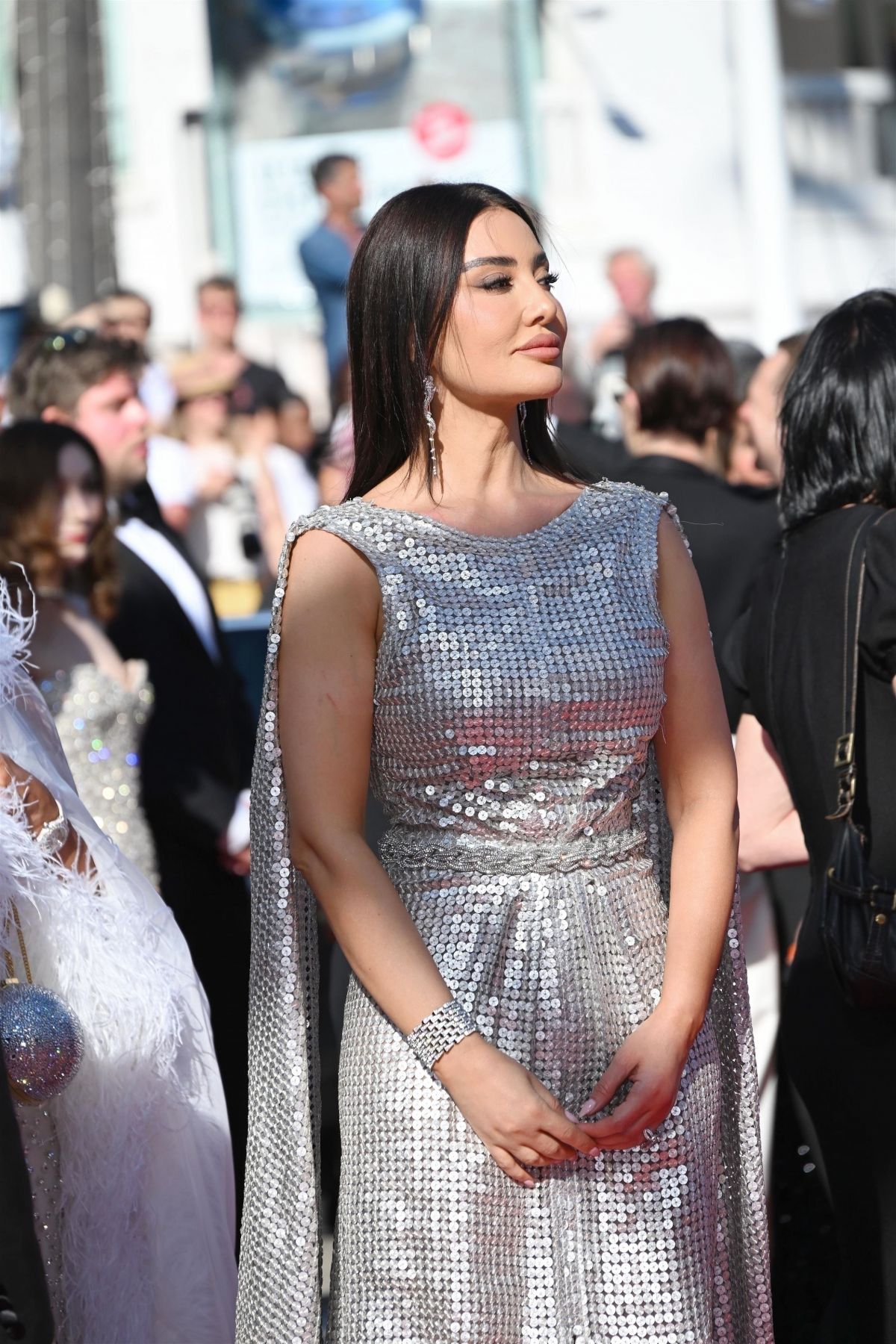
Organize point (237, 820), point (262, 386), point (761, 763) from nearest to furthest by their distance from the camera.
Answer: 1. point (761, 763)
2. point (237, 820)
3. point (262, 386)

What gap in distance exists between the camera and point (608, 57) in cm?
1518

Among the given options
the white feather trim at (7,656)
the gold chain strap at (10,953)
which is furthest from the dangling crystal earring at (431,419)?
the gold chain strap at (10,953)

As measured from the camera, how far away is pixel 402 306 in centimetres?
249

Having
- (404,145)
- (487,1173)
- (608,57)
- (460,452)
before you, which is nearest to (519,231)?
(460,452)

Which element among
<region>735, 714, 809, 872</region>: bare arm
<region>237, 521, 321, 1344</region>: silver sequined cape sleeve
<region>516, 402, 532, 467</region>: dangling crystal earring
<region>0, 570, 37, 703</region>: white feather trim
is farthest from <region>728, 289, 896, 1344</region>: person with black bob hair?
<region>0, 570, 37, 703</region>: white feather trim

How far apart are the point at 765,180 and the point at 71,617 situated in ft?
19.9

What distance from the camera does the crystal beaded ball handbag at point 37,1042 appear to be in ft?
8.15

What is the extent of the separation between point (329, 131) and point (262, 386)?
5917 mm

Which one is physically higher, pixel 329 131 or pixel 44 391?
pixel 329 131

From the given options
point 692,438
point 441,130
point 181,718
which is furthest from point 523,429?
point 441,130

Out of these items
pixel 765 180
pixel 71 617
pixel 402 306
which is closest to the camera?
pixel 402 306

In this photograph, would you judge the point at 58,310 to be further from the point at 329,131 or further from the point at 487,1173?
the point at 487,1173

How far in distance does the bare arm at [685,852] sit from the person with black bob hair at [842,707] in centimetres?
50

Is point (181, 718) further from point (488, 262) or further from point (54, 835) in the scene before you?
point (488, 262)
